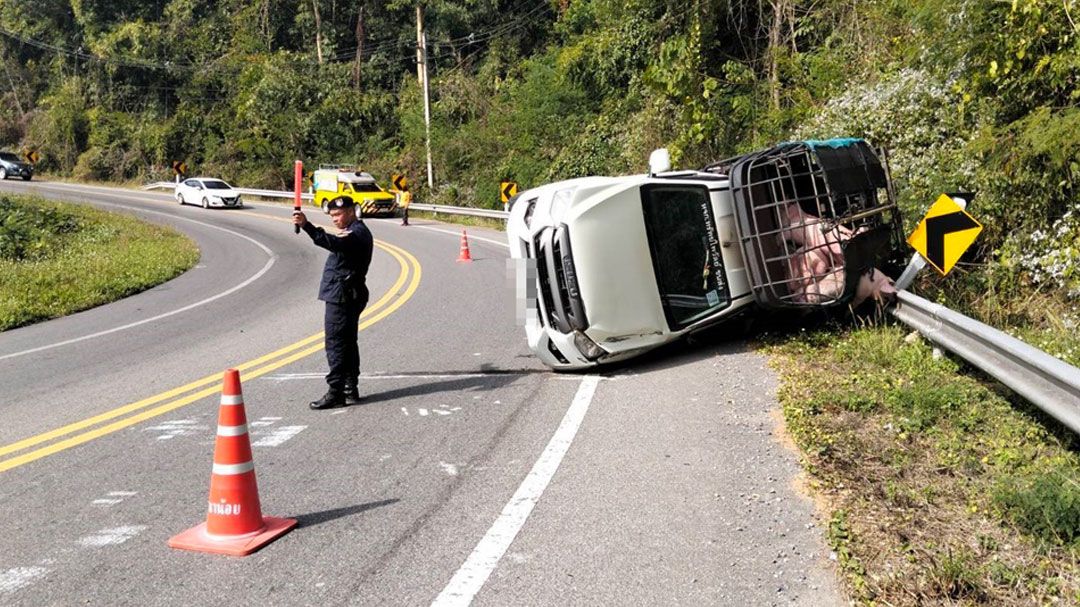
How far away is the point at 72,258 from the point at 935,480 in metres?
20.5

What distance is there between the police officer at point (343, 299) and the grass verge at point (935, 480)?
3.66 m

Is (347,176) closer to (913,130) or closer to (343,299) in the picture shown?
(913,130)

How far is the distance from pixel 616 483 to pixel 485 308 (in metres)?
8.04

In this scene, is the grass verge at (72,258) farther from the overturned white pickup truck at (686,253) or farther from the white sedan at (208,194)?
the overturned white pickup truck at (686,253)

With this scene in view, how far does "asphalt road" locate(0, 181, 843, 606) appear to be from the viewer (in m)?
4.12

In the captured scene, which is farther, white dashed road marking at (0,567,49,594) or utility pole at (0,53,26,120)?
utility pole at (0,53,26,120)

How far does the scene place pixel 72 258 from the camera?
2064 cm

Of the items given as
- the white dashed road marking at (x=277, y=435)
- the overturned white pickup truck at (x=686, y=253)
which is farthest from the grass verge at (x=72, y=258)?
the overturned white pickup truck at (x=686, y=253)

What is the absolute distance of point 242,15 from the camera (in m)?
58.5

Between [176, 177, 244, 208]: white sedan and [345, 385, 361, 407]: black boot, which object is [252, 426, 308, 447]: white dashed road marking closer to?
[345, 385, 361, 407]: black boot

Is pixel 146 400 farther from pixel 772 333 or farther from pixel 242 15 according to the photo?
pixel 242 15

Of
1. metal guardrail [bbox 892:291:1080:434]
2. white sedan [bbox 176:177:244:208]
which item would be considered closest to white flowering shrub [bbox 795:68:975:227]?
metal guardrail [bbox 892:291:1080:434]

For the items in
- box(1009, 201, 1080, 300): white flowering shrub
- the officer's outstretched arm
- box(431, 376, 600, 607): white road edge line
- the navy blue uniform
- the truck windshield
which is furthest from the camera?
the truck windshield

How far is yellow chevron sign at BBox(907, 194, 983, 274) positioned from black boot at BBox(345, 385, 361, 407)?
5.44m
